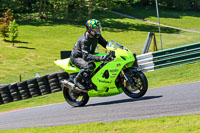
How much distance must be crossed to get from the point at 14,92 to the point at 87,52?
8610 mm

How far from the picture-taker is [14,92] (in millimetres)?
16047

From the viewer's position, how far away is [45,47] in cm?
4194

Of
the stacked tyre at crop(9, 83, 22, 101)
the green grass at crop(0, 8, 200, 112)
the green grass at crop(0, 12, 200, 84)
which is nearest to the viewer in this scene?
the green grass at crop(0, 8, 200, 112)

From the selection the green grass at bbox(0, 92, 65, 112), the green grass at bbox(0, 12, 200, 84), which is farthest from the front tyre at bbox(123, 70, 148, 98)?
the green grass at bbox(0, 12, 200, 84)

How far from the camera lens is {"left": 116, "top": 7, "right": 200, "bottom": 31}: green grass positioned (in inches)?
2564

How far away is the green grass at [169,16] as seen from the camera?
65125 millimetres

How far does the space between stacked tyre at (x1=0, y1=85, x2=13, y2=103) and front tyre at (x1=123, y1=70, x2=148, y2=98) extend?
9363 mm

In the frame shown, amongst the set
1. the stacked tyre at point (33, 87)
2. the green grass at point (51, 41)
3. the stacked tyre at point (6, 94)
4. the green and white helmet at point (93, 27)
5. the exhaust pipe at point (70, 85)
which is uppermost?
the green and white helmet at point (93, 27)

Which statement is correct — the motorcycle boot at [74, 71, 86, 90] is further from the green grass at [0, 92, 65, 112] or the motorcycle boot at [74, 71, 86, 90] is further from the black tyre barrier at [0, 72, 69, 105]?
the black tyre barrier at [0, 72, 69, 105]

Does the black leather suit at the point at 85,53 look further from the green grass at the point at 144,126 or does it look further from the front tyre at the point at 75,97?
the green grass at the point at 144,126

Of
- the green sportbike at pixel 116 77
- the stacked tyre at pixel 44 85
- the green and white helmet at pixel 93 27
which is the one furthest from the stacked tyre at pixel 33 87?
the green and white helmet at pixel 93 27

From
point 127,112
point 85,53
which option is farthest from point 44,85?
point 127,112

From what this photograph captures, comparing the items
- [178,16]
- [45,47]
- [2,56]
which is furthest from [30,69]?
[178,16]

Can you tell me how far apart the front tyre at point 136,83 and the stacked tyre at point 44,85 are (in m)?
8.30
